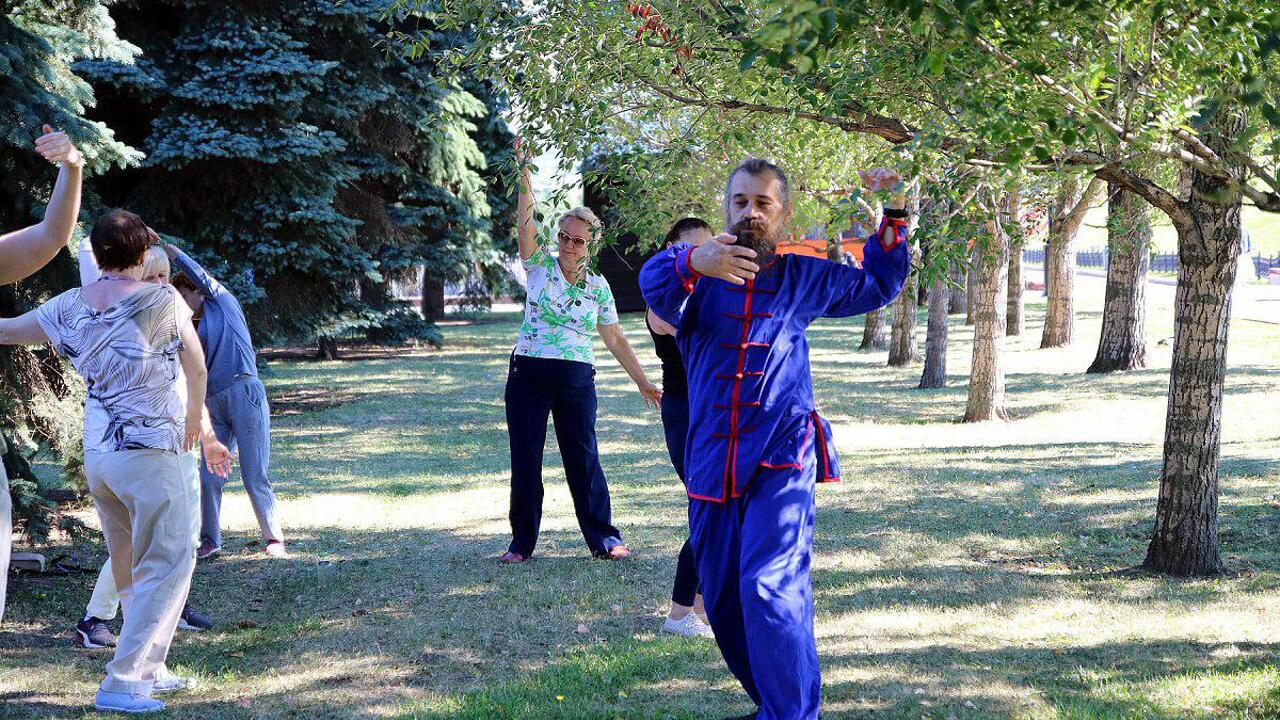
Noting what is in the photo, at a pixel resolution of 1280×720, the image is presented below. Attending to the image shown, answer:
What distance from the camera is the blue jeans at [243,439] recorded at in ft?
24.4

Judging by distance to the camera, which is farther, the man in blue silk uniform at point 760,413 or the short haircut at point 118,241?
the short haircut at point 118,241

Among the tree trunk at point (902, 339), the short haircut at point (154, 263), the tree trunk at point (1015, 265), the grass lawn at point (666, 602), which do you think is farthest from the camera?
the tree trunk at point (902, 339)

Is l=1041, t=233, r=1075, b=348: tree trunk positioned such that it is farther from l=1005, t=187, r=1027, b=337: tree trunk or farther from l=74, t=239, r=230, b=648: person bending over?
l=74, t=239, r=230, b=648: person bending over

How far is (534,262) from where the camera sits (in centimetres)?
677

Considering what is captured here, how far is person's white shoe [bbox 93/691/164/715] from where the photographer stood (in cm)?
481

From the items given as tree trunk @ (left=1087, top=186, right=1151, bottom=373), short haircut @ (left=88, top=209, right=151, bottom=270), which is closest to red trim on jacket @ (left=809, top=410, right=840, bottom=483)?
short haircut @ (left=88, top=209, right=151, bottom=270)

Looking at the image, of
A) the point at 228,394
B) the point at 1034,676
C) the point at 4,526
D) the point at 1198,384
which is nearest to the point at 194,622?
the point at 228,394

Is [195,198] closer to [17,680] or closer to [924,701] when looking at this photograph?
[17,680]

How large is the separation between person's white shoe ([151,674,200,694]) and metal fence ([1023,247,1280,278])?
36692mm

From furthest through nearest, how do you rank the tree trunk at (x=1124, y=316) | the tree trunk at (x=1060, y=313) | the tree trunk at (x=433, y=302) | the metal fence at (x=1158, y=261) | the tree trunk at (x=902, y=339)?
the metal fence at (x=1158, y=261) < the tree trunk at (x=433, y=302) < the tree trunk at (x=1060, y=313) < the tree trunk at (x=902, y=339) < the tree trunk at (x=1124, y=316)

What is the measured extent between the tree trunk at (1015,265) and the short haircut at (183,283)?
467 cm

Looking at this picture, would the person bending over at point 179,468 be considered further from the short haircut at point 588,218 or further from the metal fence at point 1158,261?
the metal fence at point 1158,261

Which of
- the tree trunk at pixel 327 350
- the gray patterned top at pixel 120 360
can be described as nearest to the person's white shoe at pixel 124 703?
the gray patterned top at pixel 120 360

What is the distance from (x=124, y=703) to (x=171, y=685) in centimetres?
28
